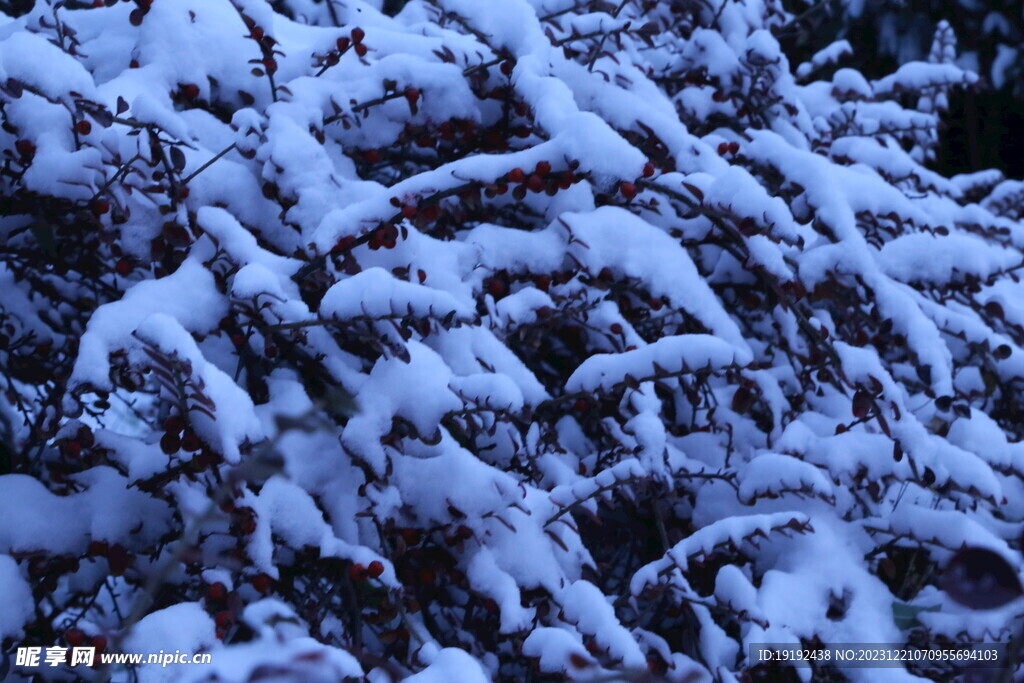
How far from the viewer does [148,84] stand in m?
2.14

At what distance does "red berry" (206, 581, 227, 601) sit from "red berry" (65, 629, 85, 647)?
22 centimetres

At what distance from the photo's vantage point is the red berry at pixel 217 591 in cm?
166

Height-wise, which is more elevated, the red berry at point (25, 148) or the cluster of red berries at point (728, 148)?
the cluster of red berries at point (728, 148)

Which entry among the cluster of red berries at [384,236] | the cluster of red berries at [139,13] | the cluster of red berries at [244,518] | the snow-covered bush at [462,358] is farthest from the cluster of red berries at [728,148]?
the cluster of red berries at [244,518]

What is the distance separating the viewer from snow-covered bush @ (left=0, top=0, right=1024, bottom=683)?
1.78 m

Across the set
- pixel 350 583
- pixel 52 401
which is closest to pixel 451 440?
pixel 350 583

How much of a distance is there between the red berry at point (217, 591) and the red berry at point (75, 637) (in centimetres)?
22

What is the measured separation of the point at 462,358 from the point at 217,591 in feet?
2.29

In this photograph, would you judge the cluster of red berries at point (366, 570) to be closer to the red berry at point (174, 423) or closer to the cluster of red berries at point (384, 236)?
the red berry at point (174, 423)

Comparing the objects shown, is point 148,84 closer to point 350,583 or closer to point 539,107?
point 539,107

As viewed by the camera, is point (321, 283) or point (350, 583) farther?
point (321, 283)

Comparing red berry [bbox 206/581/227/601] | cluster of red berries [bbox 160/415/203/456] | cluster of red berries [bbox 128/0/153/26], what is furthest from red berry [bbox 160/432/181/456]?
cluster of red berries [bbox 128/0/153/26]

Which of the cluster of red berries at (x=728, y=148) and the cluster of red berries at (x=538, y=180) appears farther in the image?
the cluster of red berries at (x=728, y=148)

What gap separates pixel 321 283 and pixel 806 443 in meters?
1.23
